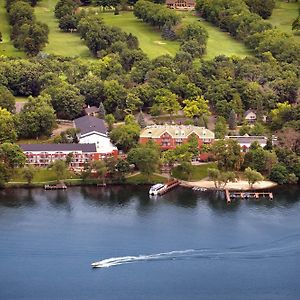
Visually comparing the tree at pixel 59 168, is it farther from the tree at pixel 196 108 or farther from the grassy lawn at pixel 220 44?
the grassy lawn at pixel 220 44

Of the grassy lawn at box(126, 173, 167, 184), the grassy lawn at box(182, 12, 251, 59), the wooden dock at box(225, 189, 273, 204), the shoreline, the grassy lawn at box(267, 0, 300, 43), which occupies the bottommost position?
the wooden dock at box(225, 189, 273, 204)

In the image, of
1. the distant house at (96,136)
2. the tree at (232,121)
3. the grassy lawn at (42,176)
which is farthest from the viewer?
the tree at (232,121)

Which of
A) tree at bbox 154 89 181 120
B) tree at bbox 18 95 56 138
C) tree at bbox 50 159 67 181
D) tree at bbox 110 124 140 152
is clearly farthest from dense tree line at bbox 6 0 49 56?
tree at bbox 50 159 67 181

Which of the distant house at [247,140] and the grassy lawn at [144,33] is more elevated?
the grassy lawn at [144,33]

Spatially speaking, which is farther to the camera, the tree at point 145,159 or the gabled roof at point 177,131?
the gabled roof at point 177,131

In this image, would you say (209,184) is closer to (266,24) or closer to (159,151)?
(159,151)

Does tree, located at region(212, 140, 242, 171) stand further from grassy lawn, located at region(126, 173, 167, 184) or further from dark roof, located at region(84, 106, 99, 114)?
dark roof, located at region(84, 106, 99, 114)

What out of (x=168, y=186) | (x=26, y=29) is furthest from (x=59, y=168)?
(x=26, y=29)

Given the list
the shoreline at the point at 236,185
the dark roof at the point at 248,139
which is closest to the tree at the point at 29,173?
the shoreline at the point at 236,185
